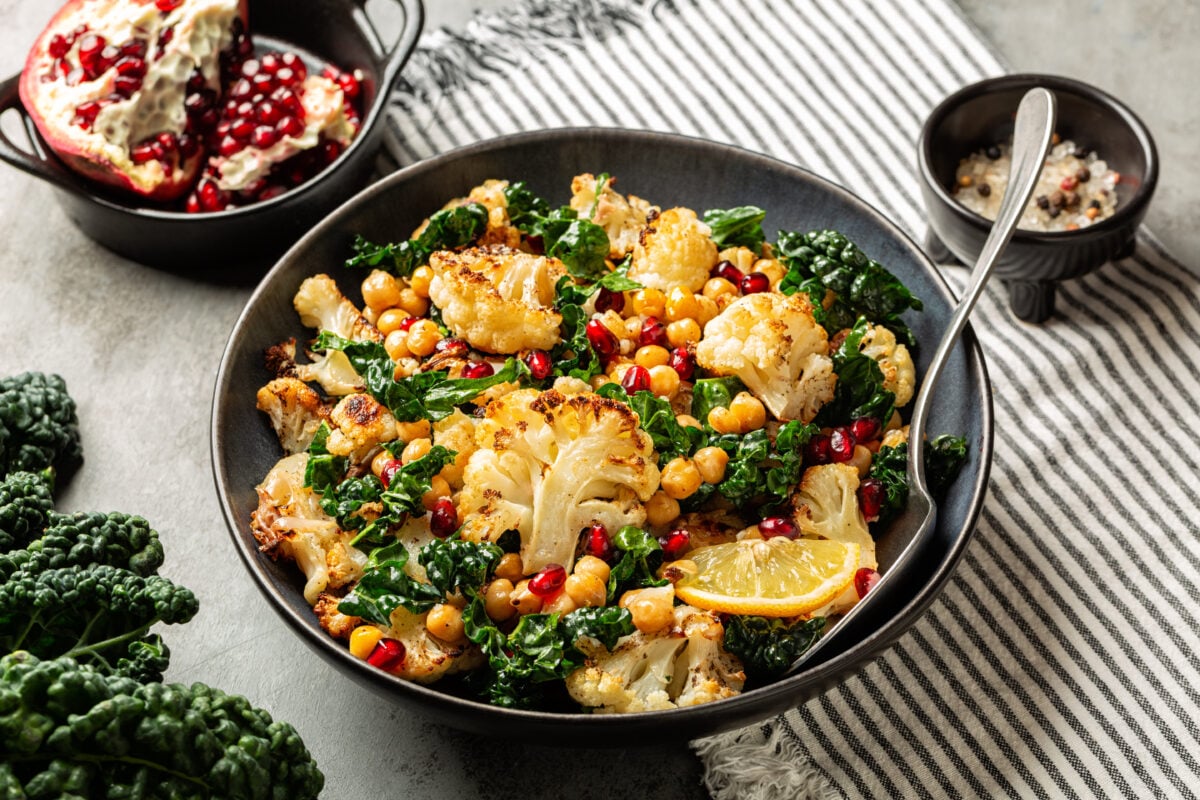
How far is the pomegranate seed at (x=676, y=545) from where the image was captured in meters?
3.86

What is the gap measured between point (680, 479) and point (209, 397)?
228 cm

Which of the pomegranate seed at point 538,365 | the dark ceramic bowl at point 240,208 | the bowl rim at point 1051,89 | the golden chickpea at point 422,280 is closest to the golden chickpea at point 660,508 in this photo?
the pomegranate seed at point 538,365

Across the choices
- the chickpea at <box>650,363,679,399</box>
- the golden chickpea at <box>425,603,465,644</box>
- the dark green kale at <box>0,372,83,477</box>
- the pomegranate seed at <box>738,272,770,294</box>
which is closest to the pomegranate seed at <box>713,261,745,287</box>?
the pomegranate seed at <box>738,272,770,294</box>

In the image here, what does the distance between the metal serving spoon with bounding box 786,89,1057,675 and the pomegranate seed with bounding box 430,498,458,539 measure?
3.69ft

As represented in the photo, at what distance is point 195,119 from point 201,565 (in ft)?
6.77

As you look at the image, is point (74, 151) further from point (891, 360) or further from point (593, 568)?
point (891, 360)

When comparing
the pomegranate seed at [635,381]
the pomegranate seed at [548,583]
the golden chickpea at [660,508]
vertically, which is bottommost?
the pomegranate seed at [548,583]

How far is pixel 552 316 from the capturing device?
Result: 419 centimetres

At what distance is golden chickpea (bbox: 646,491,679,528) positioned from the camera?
3898 mm

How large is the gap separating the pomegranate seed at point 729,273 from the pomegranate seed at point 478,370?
0.92 m

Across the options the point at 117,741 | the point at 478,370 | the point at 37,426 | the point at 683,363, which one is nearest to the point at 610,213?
the point at 683,363

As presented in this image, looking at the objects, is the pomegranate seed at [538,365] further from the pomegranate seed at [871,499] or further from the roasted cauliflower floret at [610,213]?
the pomegranate seed at [871,499]

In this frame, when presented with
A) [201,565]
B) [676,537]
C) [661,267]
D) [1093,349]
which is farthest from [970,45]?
[201,565]

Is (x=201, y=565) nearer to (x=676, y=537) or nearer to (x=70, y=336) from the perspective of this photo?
(x=70, y=336)
